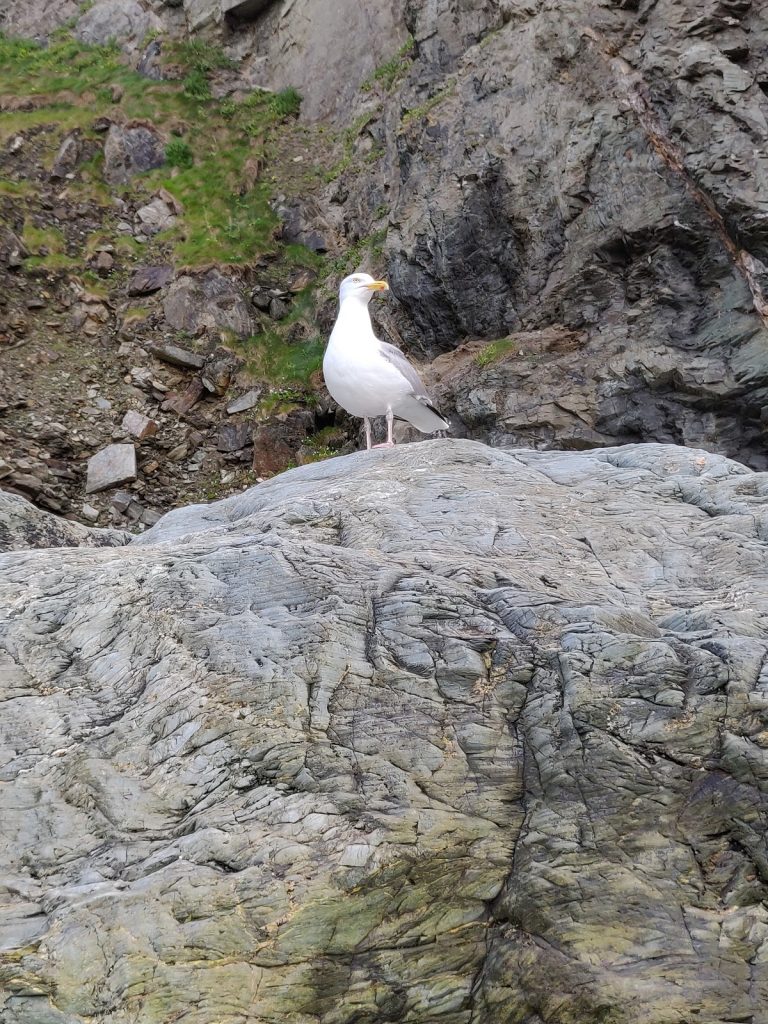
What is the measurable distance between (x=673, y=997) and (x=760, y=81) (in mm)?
16114

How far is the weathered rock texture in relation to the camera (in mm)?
4520

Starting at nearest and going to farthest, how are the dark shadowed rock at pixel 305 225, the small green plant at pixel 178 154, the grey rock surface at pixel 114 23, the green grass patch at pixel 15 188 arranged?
the green grass patch at pixel 15 188
the dark shadowed rock at pixel 305 225
the small green plant at pixel 178 154
the grey rock surface at pixel 114 23

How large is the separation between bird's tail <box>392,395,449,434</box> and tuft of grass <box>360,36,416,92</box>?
15.6 meters

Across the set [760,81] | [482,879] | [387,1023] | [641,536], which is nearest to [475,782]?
[482,879]

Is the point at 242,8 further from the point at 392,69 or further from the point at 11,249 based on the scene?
the point at 11,249

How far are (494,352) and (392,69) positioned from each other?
12599 millimetres

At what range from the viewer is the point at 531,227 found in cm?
1755

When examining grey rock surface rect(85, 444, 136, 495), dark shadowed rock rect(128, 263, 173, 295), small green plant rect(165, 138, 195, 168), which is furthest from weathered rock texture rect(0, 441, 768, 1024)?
small green plant rect(165, 138, 195, 168)

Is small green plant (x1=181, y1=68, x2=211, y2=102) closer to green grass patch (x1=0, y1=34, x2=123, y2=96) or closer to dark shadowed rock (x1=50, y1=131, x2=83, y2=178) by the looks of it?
green grass patch (x1=0, y1=34, x2=123, y2=96)

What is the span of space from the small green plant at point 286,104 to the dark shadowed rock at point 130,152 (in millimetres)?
3656

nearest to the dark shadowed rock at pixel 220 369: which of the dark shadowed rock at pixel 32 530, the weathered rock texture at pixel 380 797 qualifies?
the dark shadowed rock at pixel 32 530

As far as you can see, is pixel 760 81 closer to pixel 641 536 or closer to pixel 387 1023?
pixel 641 536

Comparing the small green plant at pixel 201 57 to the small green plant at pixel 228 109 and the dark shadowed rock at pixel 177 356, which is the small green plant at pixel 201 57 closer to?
the small green plant at pixel 228 109

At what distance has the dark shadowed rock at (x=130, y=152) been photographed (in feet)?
83.0
